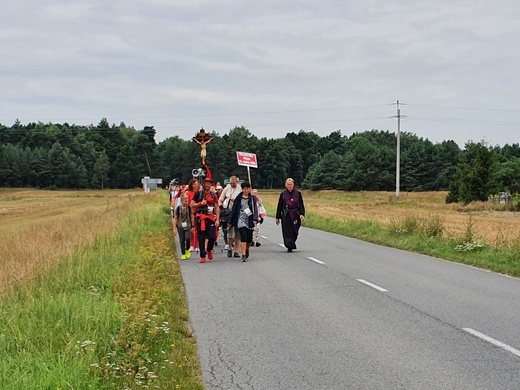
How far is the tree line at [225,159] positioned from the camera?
11625cm

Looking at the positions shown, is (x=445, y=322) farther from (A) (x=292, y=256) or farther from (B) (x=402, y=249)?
(B) (x=402, y=249)

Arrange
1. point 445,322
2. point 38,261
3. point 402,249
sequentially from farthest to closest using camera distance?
point 402,249 < point 38,261 < point 445,322

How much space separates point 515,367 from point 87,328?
14.4 ft

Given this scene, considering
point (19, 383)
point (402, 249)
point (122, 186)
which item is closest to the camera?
point (19, 383)

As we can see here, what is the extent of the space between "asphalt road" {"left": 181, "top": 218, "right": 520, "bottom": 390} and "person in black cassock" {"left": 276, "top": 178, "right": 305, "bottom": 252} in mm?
3098

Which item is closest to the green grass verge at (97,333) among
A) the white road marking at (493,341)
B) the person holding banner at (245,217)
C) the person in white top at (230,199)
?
the white road marking at (493,341)

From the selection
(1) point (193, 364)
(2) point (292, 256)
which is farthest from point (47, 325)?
(2) point (292, 256)

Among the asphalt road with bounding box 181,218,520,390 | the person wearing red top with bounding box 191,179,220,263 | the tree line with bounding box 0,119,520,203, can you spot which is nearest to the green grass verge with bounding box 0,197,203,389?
the asphalt road with bounding box 181,218,520,390

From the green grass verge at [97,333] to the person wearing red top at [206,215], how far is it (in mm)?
4359

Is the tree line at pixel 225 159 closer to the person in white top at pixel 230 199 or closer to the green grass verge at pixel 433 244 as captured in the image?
the green grass verge at pixel 433 244

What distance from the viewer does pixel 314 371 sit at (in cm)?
570

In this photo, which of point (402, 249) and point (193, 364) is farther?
point (402, 249)

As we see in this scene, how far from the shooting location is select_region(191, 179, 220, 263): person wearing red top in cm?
1485

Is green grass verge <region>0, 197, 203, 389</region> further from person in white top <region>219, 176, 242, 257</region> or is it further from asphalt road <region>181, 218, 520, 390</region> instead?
person in white top <region>219, 176, 242, 257</region>
